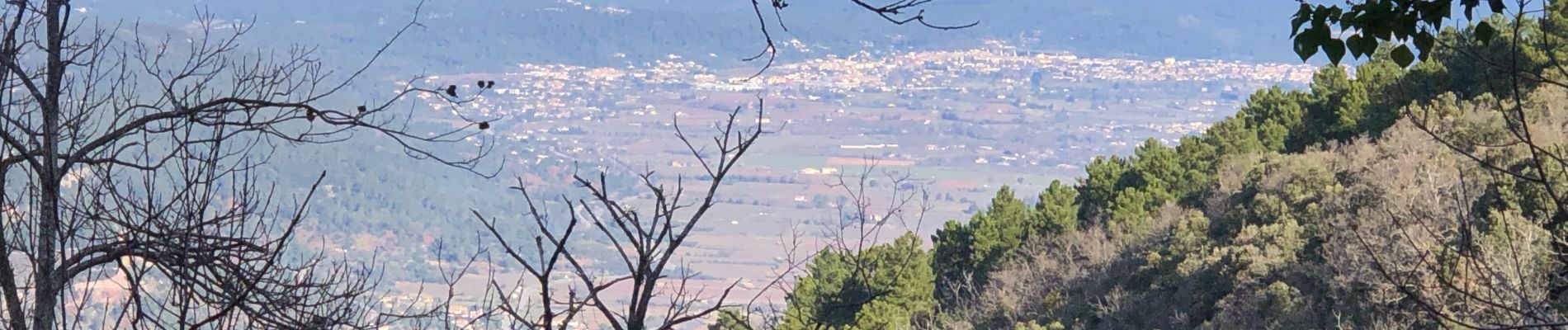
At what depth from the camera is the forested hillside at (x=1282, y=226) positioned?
1254cm

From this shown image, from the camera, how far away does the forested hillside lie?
12539 millimetres

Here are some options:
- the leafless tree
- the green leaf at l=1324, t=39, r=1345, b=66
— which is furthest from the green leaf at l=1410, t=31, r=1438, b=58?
the leafless tree

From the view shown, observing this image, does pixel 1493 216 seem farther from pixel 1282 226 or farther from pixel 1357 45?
pixel 1357 45

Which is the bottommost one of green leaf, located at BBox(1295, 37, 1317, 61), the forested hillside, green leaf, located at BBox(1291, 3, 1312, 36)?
green leaf, located at BBox(1295, 37, 1317, 61)

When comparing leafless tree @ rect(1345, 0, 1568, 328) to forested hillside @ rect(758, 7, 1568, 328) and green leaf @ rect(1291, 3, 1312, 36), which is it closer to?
forested hillside @ rect(758, 7, 1568, 328)

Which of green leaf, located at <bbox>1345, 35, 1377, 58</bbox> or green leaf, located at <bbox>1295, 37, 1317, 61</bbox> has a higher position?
green leaf, located at <bbox>1295, 37, 1317, 61</bbox>

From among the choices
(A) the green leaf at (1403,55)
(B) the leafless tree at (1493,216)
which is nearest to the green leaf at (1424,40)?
(A) the green leaf at (1403,55)

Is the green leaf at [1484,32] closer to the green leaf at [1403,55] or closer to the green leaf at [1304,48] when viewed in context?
the green leaf at [1403,55]

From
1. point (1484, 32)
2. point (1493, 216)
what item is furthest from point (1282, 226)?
point (1484, 32)

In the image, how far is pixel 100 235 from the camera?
4.31m

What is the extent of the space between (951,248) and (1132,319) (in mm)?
10420

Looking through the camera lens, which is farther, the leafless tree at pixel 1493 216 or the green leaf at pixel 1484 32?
the leafless tree at pixel 1493 216

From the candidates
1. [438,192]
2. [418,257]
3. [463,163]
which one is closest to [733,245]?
[418,257]

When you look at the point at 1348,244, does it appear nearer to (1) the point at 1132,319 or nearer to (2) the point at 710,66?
(1) the point at 1132,319
